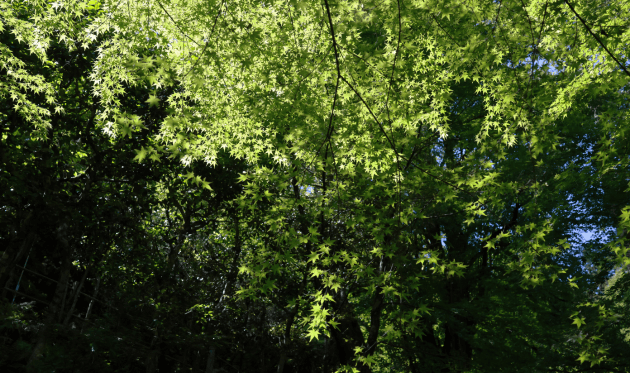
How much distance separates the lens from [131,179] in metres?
7.61

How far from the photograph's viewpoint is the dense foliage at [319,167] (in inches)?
191

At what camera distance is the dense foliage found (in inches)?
191

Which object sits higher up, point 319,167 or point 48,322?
point 319,167

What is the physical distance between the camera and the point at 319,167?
500cm

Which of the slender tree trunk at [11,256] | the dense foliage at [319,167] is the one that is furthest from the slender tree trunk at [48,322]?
the slender tree trunk at [11,256]

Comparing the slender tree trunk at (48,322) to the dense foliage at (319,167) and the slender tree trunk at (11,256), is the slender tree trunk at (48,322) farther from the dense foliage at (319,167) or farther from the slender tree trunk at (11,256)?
the slender tree trunk at (11,256)

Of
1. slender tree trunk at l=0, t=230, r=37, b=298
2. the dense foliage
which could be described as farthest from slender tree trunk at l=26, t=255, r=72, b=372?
slender tree trunk at l=0, t=230, r=37, b=298

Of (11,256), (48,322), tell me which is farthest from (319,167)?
(11,256)

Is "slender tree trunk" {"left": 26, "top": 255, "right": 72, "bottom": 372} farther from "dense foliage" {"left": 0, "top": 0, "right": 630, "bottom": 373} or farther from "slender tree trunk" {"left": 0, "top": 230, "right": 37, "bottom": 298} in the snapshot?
"slender tree trunk" {"left": 0, "top": 230, "right": 37, "bottom": 298}

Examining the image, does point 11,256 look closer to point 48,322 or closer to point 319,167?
point 48,322

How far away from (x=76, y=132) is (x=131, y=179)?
1207mm

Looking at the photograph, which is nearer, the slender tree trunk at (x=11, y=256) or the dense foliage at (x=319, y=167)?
the dense foliage at (x=319, y=167)

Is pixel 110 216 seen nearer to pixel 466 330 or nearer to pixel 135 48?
pixel 135 48

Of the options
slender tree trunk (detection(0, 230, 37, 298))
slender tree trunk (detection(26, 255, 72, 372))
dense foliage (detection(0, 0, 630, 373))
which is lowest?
slender tree trunk (detection(26, 255, 72, 372))
